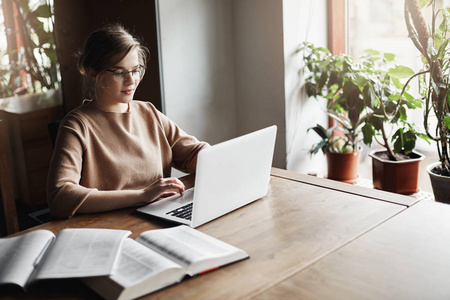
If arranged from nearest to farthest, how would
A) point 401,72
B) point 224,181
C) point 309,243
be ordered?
point 309,243 → point 224,181 → point 401,72

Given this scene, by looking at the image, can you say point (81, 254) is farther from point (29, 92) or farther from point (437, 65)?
point (437, 65)

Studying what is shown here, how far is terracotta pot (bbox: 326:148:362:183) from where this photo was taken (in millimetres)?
3125

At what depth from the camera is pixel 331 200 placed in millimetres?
1541

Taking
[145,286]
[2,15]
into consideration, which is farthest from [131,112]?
[2,15]

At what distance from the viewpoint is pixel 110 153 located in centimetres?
175

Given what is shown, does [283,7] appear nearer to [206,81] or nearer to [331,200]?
[206,81]

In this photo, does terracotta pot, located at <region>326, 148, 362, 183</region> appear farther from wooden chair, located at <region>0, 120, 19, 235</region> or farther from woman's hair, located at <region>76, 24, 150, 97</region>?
wooden chair, located at <region>0, 120, 19, 235</region>

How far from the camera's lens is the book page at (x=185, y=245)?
1.12 metres

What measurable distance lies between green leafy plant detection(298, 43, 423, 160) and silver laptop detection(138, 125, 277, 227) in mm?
1411

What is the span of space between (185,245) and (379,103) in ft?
6.37

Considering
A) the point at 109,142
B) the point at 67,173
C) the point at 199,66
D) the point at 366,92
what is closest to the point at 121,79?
the point at 109,142

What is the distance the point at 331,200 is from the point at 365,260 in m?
0.40

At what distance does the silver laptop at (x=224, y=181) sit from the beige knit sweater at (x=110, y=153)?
0.72ft

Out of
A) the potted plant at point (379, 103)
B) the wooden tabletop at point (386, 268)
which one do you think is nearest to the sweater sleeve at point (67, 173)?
the wooden tabletop at point (386, 268)
